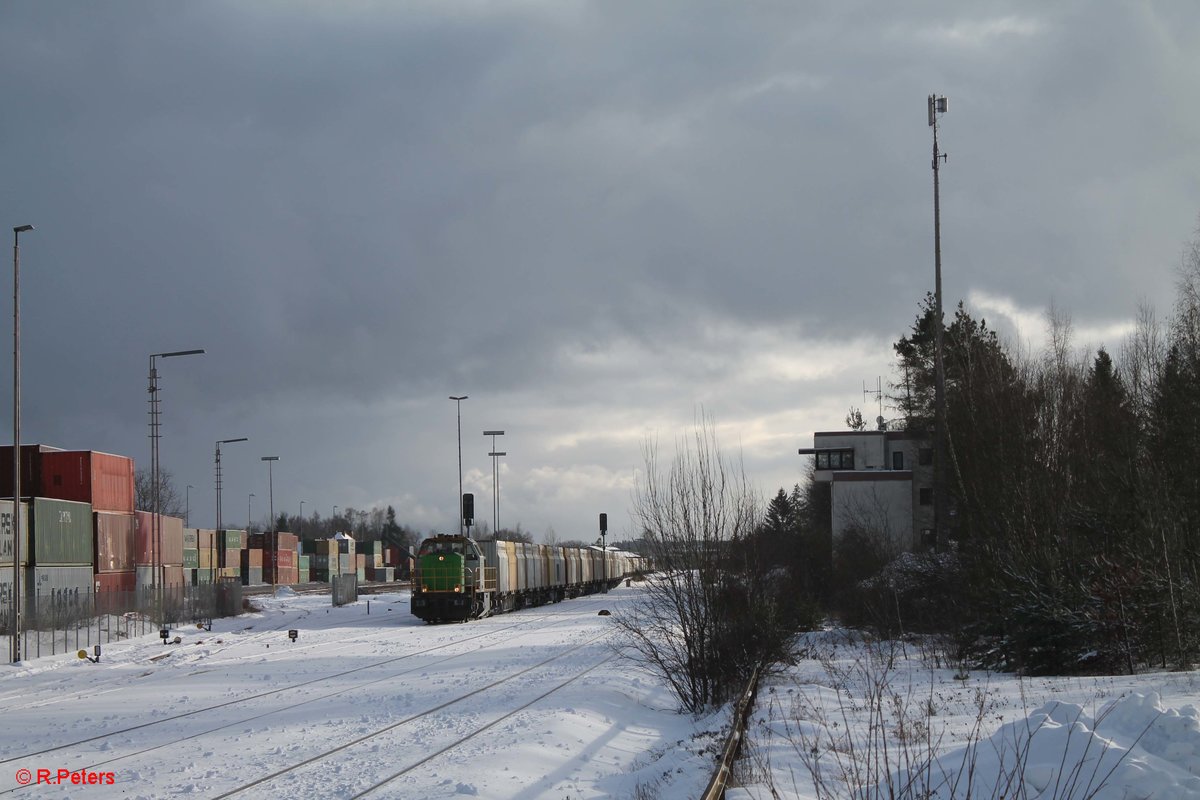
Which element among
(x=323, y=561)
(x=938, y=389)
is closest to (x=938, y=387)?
(x=938, y=389)

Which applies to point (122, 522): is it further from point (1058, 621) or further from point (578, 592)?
point (1058, 621)

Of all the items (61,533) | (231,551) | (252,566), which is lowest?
(252,566)

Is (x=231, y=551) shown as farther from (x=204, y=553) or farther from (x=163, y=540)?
(x=163, y=540)

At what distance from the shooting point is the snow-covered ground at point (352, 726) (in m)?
10.2

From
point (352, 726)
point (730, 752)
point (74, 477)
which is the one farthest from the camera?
point (74, 477)

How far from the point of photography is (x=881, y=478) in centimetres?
5612

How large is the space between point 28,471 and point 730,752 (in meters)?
50.1

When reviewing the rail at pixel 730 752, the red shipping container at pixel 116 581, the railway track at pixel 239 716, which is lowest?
the red shipping container at pixel 116 581

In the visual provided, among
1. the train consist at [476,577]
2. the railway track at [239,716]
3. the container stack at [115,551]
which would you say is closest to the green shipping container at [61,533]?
the container stack at [115,551]

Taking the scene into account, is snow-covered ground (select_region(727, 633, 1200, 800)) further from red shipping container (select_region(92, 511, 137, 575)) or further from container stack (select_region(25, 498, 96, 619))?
red shipping container (select_region(92, 511, 137, 575))

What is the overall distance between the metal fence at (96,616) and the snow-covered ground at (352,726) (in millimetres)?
2362

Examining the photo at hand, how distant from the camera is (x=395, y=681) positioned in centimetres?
1928

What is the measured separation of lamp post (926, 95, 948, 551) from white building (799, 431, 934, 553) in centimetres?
1208

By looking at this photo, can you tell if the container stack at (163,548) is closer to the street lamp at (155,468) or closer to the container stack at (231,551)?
the street lamp at (155,468)
